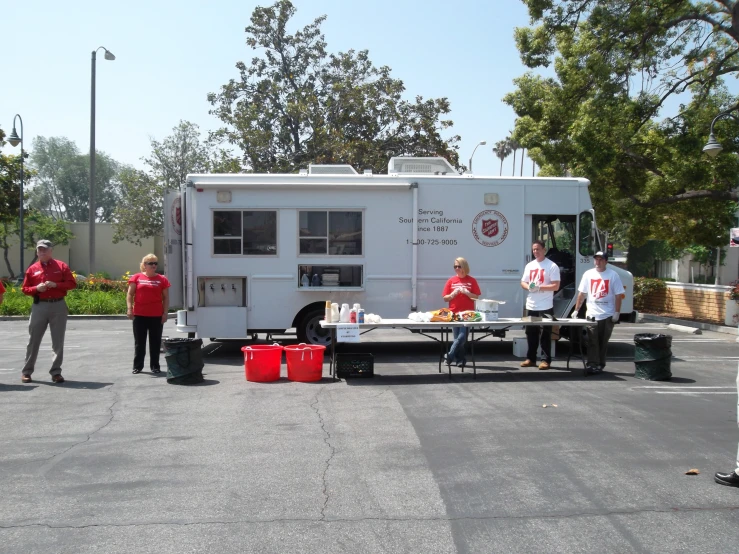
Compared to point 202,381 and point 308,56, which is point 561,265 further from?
point 308,56

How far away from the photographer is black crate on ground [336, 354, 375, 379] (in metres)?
10.0

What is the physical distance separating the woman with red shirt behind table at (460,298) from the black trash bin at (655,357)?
2399 millimetres

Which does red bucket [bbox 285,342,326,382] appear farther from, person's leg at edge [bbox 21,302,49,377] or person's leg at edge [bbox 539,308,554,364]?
person's leg at edge [bbox 539,308,554,364]

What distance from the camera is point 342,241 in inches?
480

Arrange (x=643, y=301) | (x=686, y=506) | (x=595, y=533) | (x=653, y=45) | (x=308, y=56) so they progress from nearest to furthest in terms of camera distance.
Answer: (x=595, y=533)
(x=686, y=506)
(x=653, y=45)
(x=643, y=301)
(x=308, y=56)

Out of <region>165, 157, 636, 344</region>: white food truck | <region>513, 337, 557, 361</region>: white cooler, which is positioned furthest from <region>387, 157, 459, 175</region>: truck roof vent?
<region>513, 337, 557, 361</region>: white cooler

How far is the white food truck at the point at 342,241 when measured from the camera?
1200cm

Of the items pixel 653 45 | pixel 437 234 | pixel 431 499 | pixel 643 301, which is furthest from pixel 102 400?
pixel 643 301

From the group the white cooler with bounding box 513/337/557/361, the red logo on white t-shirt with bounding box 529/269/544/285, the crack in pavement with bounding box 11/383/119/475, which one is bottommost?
the crack in pavement with bounding box 11/383/119/475

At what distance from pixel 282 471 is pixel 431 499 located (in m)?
1.32

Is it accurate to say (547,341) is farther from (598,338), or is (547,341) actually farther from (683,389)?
(683,389)

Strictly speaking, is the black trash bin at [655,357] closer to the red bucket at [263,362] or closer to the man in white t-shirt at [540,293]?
the man in white t-shirt at [540,293]

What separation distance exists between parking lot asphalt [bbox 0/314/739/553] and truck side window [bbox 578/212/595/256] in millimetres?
2920

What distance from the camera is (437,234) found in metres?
12.2
